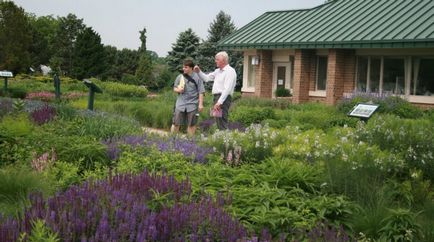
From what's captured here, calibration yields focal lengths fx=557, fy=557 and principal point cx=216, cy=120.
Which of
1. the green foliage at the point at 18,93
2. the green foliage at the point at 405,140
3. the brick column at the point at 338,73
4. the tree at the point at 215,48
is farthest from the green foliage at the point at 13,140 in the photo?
the tree at the point at 215,48

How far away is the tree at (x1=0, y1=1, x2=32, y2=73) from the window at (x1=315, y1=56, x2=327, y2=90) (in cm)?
2948

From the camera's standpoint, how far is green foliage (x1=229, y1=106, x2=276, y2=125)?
14812mm

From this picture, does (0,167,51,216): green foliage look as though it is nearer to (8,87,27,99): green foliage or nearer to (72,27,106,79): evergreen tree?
(8,87,27,99): green foliage

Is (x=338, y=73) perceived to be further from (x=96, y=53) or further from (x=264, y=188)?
(x=96, y=53)

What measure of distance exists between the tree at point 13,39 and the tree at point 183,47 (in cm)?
1248

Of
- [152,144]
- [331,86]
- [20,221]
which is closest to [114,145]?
[152,144]

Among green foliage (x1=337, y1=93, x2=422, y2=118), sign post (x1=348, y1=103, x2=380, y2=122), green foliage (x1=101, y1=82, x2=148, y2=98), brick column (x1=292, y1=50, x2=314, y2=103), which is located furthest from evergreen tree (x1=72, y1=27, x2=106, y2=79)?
sign post (x1=348, y1=103, x2=380, y2=122)

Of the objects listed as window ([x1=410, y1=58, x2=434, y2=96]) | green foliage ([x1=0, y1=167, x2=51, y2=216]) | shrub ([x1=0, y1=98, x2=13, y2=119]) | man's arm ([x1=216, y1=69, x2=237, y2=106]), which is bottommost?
green foliage ([x1=0, y1=167, x2=51, y2=216])

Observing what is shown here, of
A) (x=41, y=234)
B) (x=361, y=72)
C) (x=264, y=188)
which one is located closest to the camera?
(x=41, y=234)

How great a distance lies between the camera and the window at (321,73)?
80.9 feet

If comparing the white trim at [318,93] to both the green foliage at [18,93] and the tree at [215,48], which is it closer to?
the green foliage at [18,93]

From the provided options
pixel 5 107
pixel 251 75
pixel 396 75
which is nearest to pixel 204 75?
pixel 5 107

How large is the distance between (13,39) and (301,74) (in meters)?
31.0

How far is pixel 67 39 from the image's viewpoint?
57062mm
